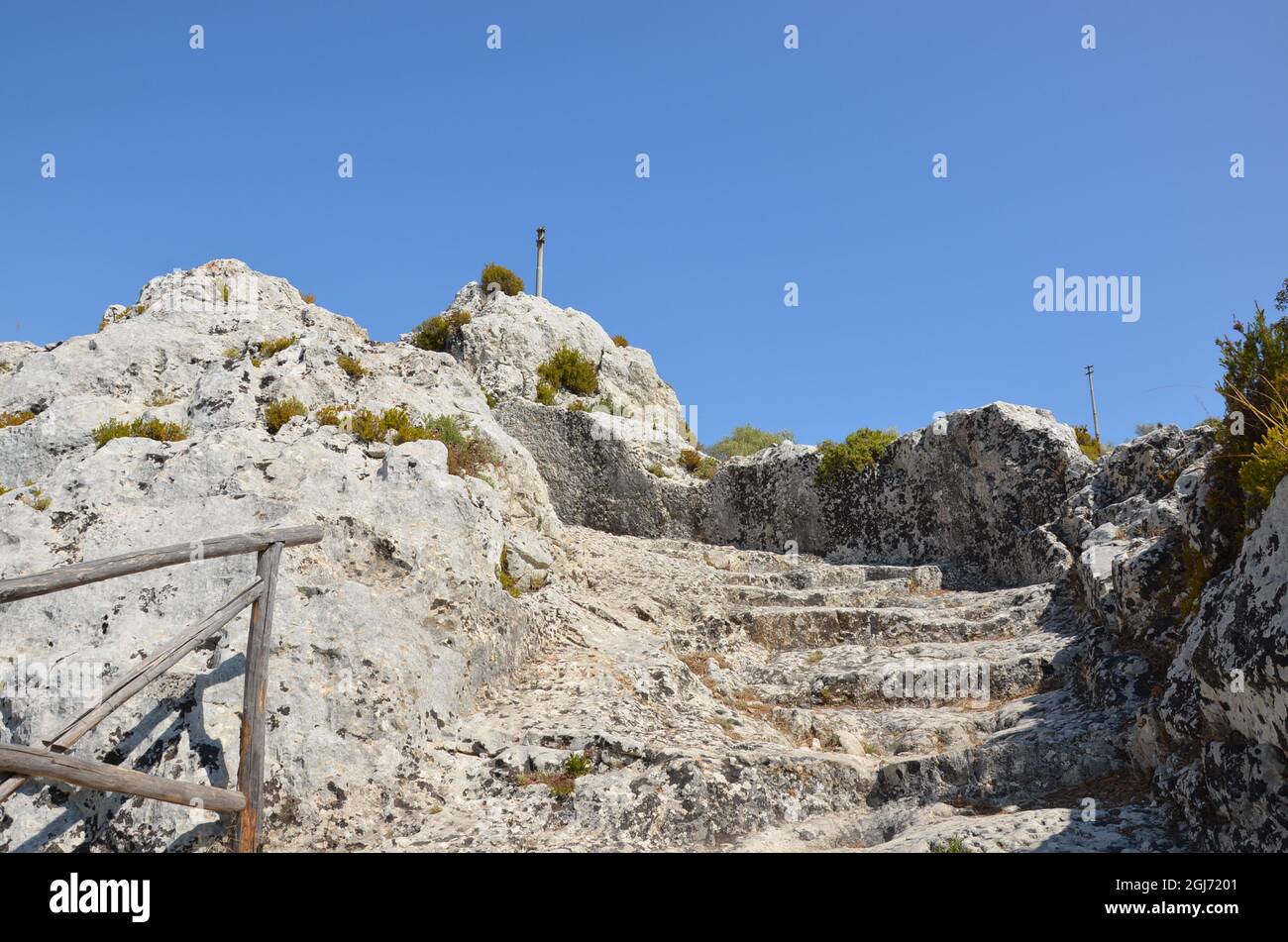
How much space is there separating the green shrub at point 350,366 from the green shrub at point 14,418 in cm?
433

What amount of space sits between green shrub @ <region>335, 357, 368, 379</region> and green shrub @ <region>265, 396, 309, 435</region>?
1720 millimetres

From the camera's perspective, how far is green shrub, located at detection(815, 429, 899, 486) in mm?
16703

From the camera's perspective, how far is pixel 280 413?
1148cm

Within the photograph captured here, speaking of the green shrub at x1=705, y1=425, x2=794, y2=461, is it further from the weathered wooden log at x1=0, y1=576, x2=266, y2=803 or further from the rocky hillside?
the weathered wooden log at x1=0, y1=576, x2=266, y2=803

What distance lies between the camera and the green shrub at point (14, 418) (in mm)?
11984

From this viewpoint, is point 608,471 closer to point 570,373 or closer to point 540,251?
point 570,373

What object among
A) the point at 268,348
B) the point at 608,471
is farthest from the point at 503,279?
the point at 268,348

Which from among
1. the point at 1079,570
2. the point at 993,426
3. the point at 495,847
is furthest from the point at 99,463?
the point at 993,426

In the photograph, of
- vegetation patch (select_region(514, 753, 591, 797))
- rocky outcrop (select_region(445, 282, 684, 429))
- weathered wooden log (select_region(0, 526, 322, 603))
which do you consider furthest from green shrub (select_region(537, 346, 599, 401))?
vegetation patch (select_region(514, 753, 591, 797))

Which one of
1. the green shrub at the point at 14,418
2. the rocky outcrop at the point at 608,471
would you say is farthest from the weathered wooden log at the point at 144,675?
the rocky outcrop at the point at 608,471

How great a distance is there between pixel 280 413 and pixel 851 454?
1090 cm
